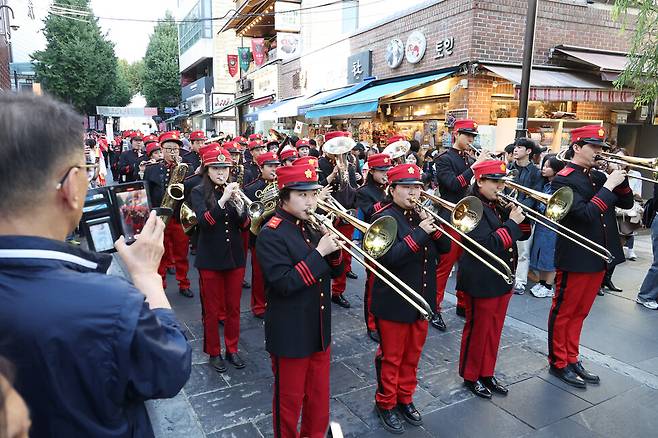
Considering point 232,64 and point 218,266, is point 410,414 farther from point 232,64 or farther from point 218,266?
point 232,64

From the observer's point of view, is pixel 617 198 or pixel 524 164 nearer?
pixel 617 198

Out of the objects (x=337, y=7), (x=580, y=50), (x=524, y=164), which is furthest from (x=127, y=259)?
(x=337, y=7)

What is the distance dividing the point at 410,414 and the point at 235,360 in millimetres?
1987

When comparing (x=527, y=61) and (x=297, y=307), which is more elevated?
(x=527, y=61)

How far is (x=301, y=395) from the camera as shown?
342cm

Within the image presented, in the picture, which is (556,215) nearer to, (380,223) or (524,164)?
(380,223)

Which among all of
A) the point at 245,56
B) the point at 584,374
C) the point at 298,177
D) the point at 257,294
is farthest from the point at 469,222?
the point at 245,56

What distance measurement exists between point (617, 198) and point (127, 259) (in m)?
4.77

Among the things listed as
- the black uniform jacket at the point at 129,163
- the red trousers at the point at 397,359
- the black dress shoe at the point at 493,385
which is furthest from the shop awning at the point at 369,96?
the red trousers at the point at 397,359

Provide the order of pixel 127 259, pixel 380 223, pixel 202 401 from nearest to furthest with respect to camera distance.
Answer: pixel 127 259 → pixel 380 223 → pixel 202 401

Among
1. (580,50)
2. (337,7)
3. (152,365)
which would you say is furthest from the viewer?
(337,7)

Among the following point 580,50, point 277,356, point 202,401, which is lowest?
point 202,401

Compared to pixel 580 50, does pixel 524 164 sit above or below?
below

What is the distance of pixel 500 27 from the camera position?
35.7 feet
